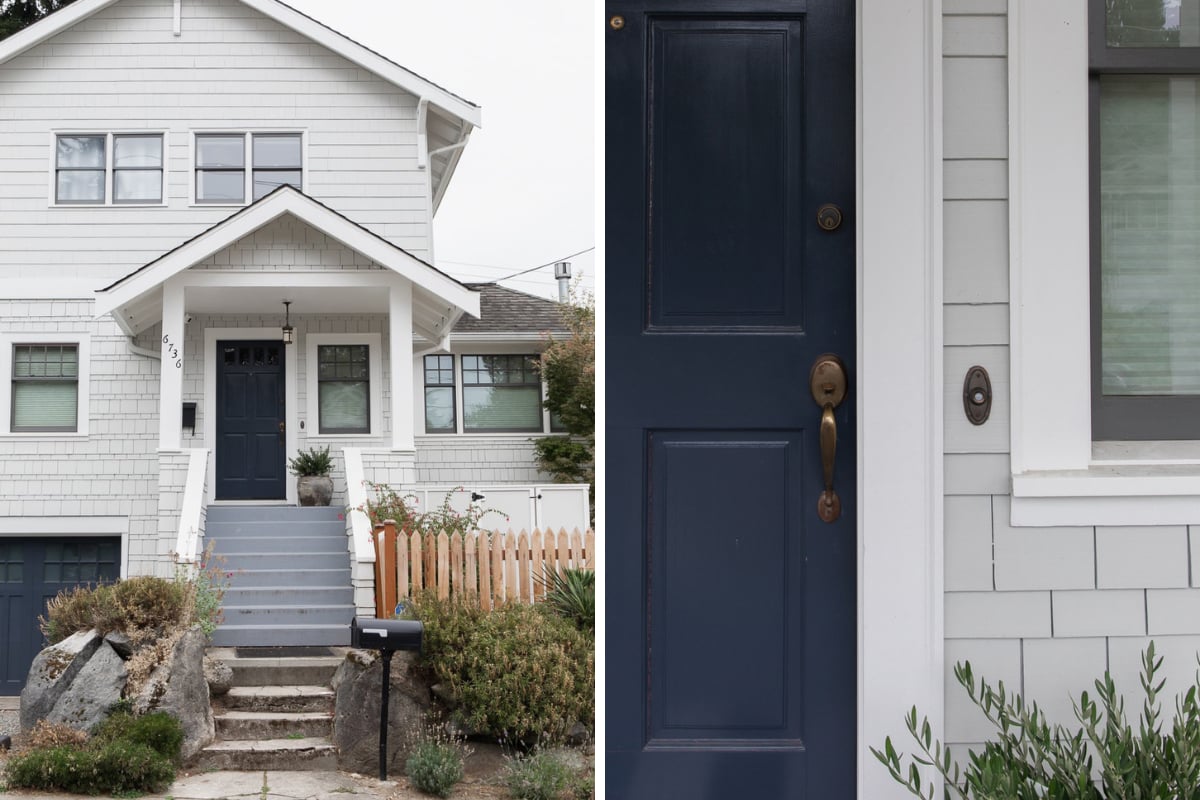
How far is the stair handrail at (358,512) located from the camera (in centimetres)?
1008

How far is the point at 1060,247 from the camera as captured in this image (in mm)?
2115

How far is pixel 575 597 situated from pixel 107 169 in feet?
27.5

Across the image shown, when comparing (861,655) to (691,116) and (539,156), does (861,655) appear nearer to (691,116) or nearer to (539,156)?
(691,116)

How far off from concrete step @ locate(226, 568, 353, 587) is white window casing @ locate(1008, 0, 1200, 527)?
9.59 metres

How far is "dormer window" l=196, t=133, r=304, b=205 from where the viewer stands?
14.1 meters

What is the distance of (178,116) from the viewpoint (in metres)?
14.1

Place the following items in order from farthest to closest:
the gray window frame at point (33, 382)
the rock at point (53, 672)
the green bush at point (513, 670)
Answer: the gray window frame at point (33, 382), the rock at point (53, 672), the green bush at point (513, 670)

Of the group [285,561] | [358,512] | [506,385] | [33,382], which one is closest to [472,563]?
[358,512]

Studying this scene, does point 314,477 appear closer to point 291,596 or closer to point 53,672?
point 291,596

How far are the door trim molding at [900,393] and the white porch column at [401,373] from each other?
919cm

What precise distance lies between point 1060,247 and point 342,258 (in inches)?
402

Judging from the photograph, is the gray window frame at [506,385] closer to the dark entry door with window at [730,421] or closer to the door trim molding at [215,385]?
the door trim molding at [215,385]

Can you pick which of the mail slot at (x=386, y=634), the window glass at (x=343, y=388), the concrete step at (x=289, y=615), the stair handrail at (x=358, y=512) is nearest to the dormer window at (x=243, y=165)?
the window glass at (x=343, y=388)

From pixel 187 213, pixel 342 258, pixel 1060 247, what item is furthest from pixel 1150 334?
pixel 187 213
